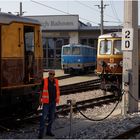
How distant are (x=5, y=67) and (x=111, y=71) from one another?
11.7 meters

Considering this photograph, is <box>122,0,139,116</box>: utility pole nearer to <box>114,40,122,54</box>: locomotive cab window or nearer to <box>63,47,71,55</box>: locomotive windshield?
<box>114,40,122,54</box>: locomotive cab window

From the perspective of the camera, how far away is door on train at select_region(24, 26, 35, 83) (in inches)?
555

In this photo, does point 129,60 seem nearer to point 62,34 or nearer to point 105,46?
point 105,46

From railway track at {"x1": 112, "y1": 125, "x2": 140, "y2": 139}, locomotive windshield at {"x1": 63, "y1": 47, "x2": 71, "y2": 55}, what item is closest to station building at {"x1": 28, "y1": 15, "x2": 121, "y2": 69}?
locomotive windshield at {"x1": 63, "y1": 47, "x2": 71, "y2": 55}

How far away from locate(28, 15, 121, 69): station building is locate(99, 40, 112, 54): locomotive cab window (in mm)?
31750

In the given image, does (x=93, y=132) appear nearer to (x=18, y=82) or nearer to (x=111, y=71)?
(x=18, y=82)

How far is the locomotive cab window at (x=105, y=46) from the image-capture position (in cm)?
2483

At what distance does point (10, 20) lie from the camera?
1332cm

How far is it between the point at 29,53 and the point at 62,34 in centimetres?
4444

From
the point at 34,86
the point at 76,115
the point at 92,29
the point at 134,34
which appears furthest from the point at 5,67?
the point at 92,29

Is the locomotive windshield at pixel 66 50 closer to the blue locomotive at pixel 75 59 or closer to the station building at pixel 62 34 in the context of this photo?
the blue locomotive at pixel 75 59

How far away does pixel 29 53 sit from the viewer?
46.5ft

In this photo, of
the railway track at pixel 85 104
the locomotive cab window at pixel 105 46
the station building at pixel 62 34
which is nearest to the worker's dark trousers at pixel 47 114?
the railway track at pixel 85 104

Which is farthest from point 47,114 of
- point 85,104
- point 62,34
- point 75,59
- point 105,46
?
point 62,34
